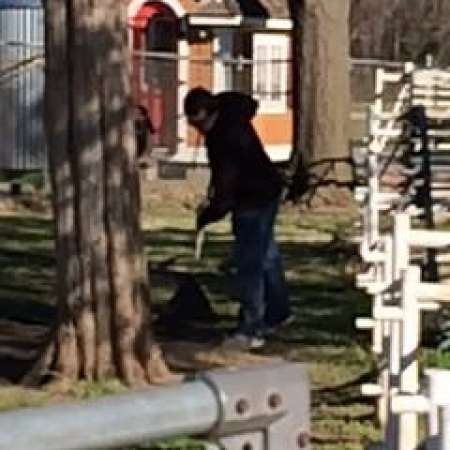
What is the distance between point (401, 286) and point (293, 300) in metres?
7.37

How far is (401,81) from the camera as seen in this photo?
22.6 metres

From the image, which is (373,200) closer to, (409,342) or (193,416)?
(409,342)

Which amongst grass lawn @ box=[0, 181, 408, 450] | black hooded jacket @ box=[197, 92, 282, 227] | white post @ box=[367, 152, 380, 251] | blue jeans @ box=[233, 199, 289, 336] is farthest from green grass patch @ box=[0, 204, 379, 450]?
black hooded jacket @ box=[197, 92, 282, 227]

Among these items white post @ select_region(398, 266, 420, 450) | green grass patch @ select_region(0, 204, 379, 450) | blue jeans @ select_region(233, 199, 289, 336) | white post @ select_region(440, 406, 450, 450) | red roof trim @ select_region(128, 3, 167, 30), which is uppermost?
red roof trim @ select_region(128, 3, 167, 30)

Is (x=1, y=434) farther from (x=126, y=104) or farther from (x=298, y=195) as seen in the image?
(x=298, y=195)

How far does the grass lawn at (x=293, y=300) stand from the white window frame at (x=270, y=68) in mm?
10288

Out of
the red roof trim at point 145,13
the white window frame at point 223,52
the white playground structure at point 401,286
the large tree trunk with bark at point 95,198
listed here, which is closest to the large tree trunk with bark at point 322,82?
the white playground structure at point 401,286

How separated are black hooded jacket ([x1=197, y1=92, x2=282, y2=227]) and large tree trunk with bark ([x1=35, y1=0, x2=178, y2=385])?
1.10m

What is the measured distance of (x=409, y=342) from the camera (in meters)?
7.09

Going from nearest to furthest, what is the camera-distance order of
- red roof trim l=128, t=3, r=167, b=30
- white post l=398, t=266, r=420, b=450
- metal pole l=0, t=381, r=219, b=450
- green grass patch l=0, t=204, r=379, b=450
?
1. metal pole l=0, t=381, r=219, b=450
2. white post l=398, t=266, r=420, b=450
3. green grass patch l=0, t=204, r=379, b=450
4. red roof trim l=128, t=3, r=167, b=30

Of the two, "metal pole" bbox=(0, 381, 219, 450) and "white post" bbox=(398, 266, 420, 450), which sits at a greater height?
"metal pole" bbox=(0, 381, 219, 450)

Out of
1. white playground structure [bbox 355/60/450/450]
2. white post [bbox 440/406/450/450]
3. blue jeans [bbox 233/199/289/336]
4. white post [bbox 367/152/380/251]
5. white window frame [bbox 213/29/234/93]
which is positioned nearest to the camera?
white post [bbox 440/406/450/450]

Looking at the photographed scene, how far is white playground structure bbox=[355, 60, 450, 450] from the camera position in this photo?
4.88m

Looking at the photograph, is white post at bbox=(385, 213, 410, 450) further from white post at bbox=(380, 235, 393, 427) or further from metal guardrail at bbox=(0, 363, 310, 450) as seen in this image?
metal guardrail at bbox=(0, 363, 310, 450)
